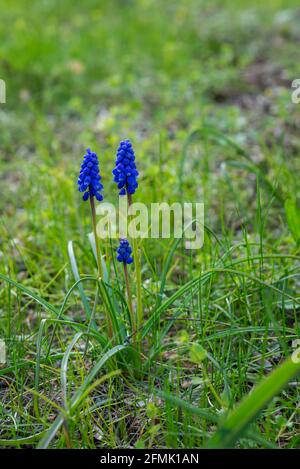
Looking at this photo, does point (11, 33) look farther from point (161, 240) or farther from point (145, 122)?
point (161, 240)

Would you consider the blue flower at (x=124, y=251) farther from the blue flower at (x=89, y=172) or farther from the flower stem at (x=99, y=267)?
the blue flower at (x=89, y=172)

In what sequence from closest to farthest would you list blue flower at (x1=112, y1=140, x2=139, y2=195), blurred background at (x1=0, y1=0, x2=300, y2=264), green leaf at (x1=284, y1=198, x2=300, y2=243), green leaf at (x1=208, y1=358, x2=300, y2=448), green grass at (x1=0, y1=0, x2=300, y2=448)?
green leaf at (x1=208, y1=358, x2=300, y2=448), blue flower at (x1=112, y1=140, x2=139, y2=195), green grass at (x1=0, y1=0, x2=300, y2=448), green leaf at (x1=284, y1=198, x2=300, y2=243), blurred background at (x1=0, y1=0, x2=300, y2=264)

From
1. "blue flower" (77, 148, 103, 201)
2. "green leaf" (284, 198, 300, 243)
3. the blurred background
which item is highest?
the blurred background

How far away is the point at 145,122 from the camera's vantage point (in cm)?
500

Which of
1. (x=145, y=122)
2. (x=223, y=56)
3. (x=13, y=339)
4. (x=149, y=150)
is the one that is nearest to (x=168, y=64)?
(x=223, y=56)

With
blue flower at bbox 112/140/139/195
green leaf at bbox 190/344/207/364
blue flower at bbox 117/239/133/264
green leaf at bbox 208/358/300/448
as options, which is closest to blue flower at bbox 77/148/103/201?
blue flower at bbox 112/140/139/195

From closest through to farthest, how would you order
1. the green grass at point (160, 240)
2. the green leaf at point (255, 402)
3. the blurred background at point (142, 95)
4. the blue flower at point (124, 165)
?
the green leaf at point (255, 402), the blue flower at point (124, 165), the green grass at point (160, 240), the blurred background at point (142, 95)

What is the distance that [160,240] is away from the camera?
314 cm

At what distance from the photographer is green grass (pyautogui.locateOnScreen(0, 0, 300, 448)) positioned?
2.21 metres

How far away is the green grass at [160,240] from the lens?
2205mm

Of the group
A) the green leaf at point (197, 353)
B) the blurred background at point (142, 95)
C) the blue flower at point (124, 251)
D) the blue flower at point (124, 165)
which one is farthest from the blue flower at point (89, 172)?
the blurred background at point (142, 95)

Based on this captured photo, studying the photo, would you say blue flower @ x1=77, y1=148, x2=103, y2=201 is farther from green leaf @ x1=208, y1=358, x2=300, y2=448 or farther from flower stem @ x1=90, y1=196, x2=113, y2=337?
green leaf @ x1=208, y1=358, x2=300, y2=448

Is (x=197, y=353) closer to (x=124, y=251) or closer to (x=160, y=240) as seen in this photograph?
(x=124, y=251)

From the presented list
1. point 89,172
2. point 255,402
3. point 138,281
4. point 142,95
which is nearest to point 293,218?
point 138,281
